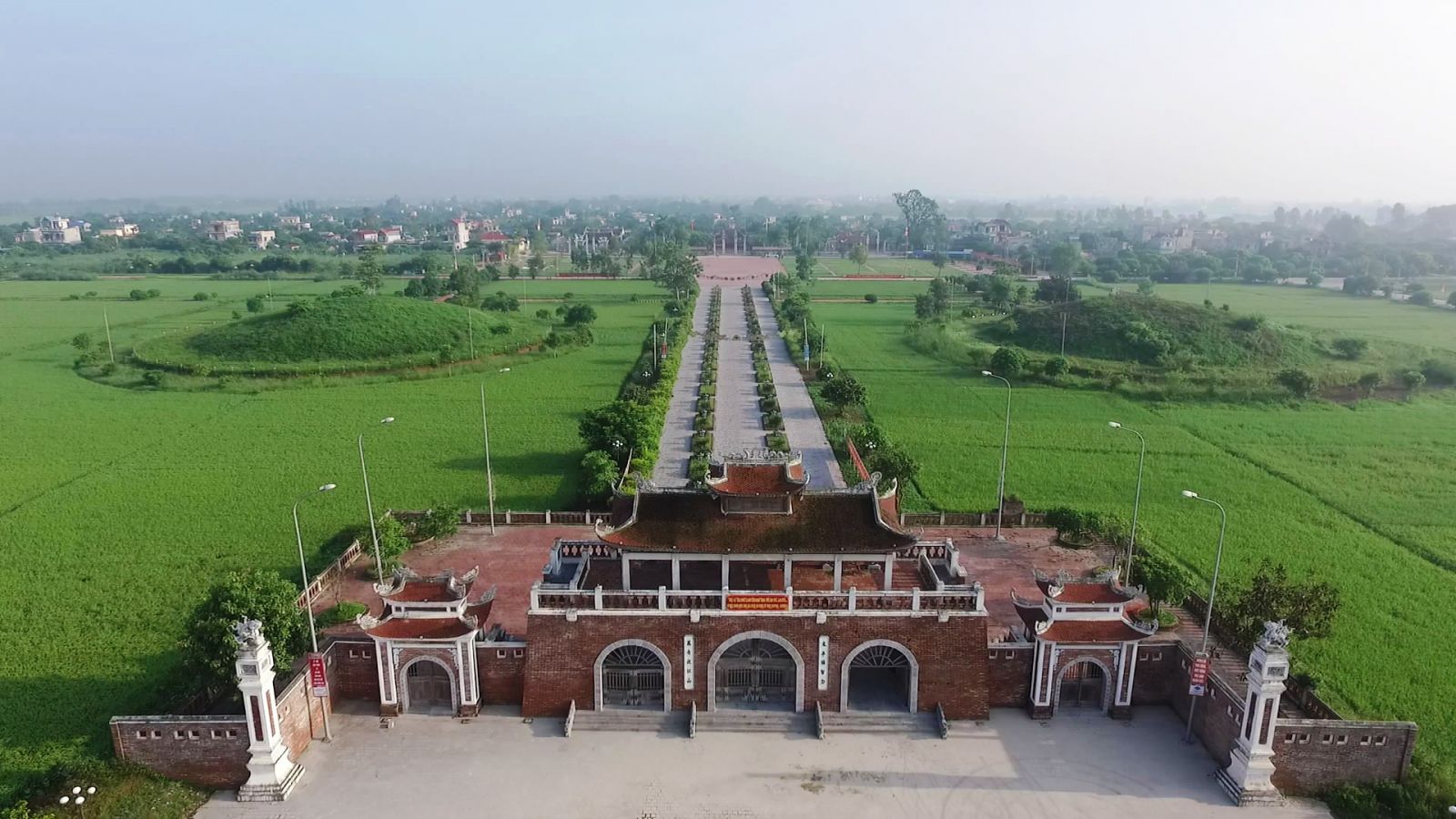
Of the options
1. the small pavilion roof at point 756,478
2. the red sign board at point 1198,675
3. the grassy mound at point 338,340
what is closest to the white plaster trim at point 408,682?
the small pavilion roof at point 756,478

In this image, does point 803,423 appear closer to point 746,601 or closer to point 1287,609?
point 746,601

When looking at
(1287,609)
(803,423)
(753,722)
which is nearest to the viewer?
(753,722)

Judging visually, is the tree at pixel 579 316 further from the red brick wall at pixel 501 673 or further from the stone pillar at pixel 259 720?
the stone pillar at pixel 259 720

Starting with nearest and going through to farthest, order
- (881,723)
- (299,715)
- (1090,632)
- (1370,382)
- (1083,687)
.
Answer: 1. (299,715)
2. (881,723)
3. (1090,632)
4. (1083,687)
5. (1370,382)

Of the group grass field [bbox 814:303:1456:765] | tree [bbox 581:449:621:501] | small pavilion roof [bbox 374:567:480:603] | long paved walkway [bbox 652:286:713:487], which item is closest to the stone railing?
small pavilion roof [bbox 374:567:480:603]

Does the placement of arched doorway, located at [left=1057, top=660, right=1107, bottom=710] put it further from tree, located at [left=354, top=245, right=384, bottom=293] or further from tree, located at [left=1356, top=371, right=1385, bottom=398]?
tree, located at [left=354, top=245, right=384, bottom=293]

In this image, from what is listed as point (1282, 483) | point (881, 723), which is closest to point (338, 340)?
point (881, 723)

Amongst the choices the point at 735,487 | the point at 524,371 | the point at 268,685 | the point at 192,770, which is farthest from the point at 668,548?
the point at 524,371
